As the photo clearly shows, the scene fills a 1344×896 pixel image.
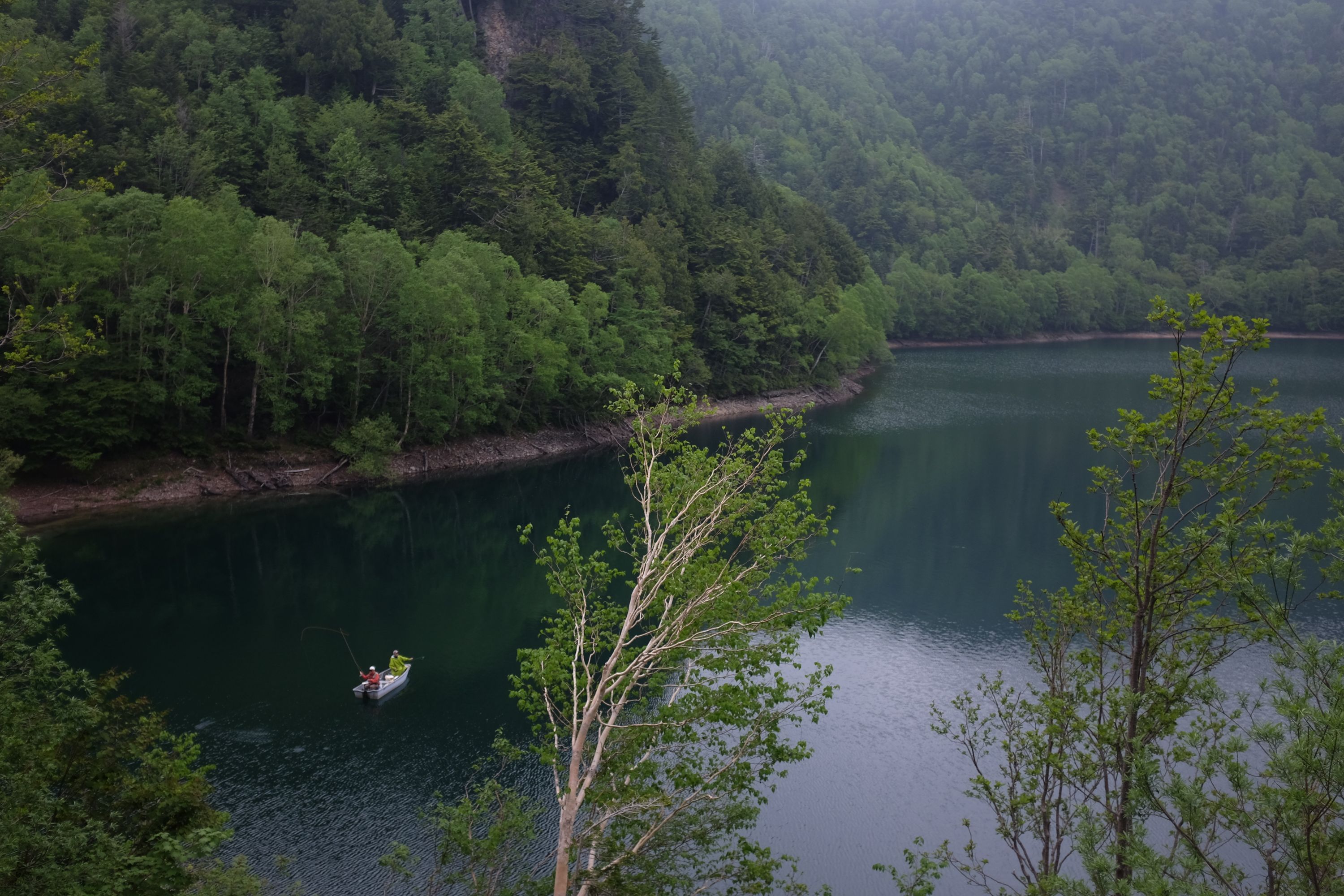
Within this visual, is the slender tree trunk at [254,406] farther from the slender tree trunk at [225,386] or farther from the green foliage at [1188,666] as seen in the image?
the green foliage at [1188,666]

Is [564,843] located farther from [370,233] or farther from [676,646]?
[370,233]

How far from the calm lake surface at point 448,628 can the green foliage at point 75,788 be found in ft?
17.9

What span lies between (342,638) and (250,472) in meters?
18.9

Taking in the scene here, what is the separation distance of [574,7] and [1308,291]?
380ft

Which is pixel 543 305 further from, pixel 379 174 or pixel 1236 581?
pixel 1236 581

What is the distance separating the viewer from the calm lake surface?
67.8 feet

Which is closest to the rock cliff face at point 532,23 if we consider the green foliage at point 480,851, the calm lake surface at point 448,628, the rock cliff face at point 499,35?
the rock cliff face at point 499,35

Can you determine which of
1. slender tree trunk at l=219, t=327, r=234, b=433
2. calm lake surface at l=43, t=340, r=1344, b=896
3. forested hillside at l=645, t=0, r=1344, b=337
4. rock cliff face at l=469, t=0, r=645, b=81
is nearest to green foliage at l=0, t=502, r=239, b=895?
calm lake surface at l=43, t=340, r=1344, b=896

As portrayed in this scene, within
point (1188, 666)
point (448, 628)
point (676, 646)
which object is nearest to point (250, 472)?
point (448, 628)

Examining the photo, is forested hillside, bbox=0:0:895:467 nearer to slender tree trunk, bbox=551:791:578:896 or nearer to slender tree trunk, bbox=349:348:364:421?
slender tree trunk, bbox=349:348:364:421

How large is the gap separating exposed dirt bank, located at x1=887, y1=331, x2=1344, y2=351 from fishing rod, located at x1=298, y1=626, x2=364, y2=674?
10210cm

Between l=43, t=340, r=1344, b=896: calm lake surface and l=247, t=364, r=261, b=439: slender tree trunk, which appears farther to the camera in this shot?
l=247, t=364, r=261, b=439: slender tree trunk

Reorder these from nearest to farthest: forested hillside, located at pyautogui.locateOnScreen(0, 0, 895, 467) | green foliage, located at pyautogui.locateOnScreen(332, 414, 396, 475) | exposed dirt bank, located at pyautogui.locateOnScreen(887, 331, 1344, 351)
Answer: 1. forested hillside, located at pyautogui.locateOnScreen(0, 0, 895, 467)
2. green foliage, located at pyautogui.locateOnScreen(332, 414, 396, 475)
3. exposed dirt bank, located at pyautogui.locateOnScreen(887, 331, 1344, 351)

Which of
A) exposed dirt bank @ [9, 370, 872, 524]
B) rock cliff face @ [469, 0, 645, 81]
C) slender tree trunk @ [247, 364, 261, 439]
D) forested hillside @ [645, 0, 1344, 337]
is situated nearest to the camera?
exposed dirt bank @ [9, 370, 872, 524]
